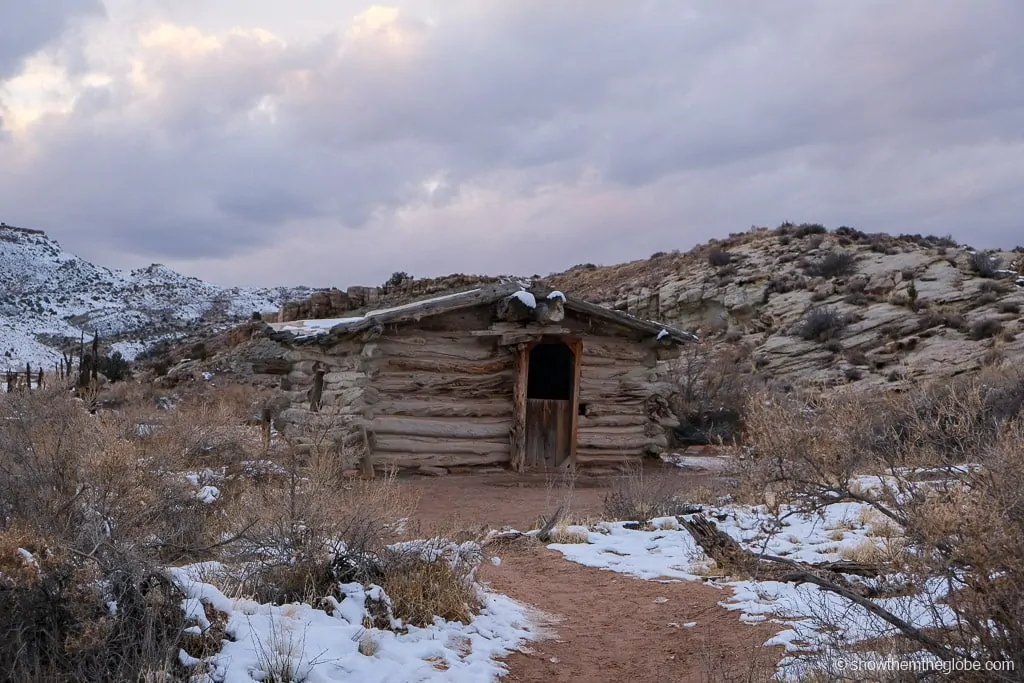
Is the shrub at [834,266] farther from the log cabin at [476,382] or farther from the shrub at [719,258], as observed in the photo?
the log cabin at [476,382]

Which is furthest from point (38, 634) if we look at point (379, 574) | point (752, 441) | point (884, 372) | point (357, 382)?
point (884, 372)

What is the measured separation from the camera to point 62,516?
535 centimetres

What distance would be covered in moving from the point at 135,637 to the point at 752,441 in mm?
4214

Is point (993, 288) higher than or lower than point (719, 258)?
lower

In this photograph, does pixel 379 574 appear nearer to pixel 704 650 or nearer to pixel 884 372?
pixel 704 650

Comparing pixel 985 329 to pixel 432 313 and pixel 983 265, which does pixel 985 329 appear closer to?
pixel 983 265

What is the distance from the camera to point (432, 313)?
14.2 m

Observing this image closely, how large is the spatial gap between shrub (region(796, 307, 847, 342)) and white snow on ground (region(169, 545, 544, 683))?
24.9 metres

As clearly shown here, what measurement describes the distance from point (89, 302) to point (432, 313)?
169ft

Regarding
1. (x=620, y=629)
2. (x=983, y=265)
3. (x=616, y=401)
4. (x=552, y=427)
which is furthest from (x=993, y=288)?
(x=620, y=629)

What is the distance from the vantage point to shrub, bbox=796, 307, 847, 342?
2869cm

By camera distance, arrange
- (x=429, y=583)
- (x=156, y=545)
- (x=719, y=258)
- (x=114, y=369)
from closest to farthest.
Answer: (x=156, y=545)
(x=429, y=583)
(x=114, y=369)
(x=719, y=258)

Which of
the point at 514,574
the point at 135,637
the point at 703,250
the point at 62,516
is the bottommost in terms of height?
the point at 514,574

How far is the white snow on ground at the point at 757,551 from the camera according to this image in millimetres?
6266
